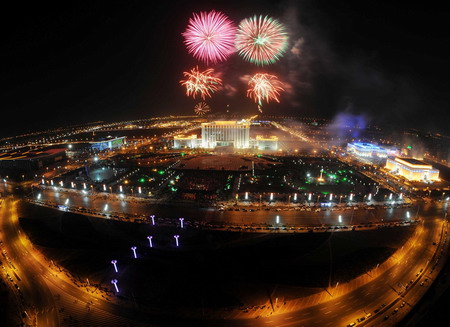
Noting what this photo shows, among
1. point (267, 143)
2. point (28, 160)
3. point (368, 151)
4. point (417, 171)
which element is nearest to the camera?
point (417, 171)

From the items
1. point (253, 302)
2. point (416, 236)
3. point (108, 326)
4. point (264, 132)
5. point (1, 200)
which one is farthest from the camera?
point (264, 132)

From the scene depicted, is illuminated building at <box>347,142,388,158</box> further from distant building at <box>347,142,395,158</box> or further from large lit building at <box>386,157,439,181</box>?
large lit building at <box>386,157,439,181</box>

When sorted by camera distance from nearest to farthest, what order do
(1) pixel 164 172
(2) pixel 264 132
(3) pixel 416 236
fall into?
(3) pixel 416 236, (1) pixel 164 172, (2) pixel 264 132

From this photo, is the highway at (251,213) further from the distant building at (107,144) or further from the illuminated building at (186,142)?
the illuminated building at (186,142)

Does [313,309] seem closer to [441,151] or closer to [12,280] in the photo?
[12,280]

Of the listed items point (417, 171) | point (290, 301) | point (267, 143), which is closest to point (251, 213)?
point (290, 301)

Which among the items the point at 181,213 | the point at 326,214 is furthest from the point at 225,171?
the point at 326,214

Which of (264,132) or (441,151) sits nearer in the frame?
(441,151)

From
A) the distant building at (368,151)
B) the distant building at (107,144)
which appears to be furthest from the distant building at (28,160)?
the distant building at (368,151)

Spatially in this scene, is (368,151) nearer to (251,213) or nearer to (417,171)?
(417,171)
